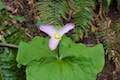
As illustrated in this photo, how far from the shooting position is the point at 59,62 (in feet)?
9.48


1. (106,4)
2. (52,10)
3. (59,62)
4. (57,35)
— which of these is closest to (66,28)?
(57,35)

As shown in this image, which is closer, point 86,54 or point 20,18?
point 86,54

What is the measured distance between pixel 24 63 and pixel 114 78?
0.92 m

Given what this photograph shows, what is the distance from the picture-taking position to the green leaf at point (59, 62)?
2855 mm

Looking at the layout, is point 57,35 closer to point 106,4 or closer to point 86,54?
point 86,54

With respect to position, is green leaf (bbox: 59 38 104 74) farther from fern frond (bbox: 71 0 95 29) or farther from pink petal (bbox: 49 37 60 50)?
fern frond (bbox: 71 0 95 29)

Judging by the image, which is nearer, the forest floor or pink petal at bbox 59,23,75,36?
pink petal at bbox 59,23,75,36

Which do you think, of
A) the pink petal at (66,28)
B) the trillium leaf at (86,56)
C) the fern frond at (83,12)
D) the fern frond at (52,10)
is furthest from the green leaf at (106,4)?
the pink petal at (66,28)

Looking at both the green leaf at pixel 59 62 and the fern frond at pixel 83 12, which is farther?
the fern frond at pixel 83 12

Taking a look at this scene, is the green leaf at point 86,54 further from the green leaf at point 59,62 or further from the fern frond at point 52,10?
the fern frond at point 52,10

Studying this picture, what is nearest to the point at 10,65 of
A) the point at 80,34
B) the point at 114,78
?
the point at 80,34

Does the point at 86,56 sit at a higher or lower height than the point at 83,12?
lower

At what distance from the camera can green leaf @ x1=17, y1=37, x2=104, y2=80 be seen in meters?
2.86

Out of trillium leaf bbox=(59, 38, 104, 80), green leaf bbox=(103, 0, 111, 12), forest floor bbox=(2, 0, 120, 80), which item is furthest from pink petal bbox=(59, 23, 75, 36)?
green leaf bbox=(103, 0, 111, 12)
